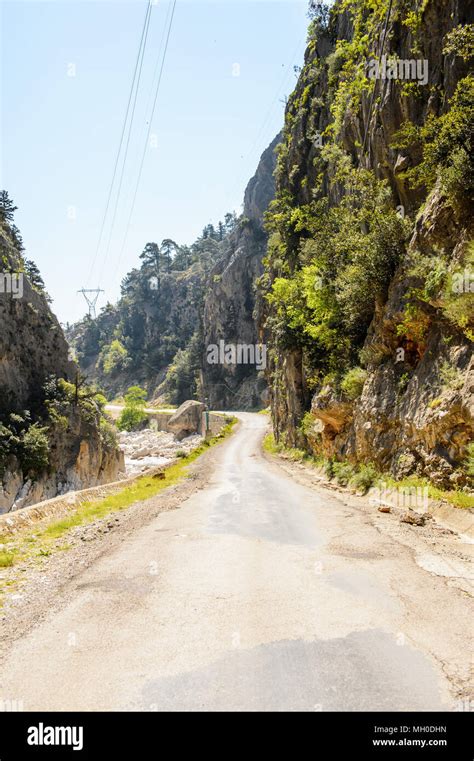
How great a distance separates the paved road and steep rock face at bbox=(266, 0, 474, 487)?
4.53 m

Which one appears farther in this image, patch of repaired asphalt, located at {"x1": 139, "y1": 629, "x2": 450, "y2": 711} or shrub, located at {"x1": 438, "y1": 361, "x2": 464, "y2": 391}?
shrub, located at {"x1": 438, "y1": 361, "x2": 464, "y2": 391}

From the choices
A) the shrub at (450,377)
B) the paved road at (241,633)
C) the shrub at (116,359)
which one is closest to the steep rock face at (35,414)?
the paved road at (241,633)

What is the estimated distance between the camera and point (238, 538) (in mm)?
9398

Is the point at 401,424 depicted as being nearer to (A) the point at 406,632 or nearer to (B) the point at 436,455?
(B) the point at 436,455

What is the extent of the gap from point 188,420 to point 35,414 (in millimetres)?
37915

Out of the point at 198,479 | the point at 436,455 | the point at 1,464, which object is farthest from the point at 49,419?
the point at 436,455

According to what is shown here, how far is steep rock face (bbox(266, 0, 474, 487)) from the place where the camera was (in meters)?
11.4

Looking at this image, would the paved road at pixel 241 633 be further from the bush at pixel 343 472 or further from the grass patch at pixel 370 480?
the bush at pixel 343 472

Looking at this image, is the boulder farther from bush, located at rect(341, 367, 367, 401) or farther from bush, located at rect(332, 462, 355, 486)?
bush, located at rect(341, 367, 367, 401)

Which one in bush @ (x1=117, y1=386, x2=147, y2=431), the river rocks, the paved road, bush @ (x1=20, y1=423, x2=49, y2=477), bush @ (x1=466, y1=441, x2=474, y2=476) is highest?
bush @ (x1=466, y1=441, x2=474, y2=476)

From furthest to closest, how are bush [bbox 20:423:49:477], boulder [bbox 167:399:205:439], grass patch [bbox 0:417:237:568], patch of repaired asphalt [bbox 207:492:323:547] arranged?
boulder [bbox 167:399:205:439], bush [bbox 20:423:49:477], patch of repaired asphalt [bbox 207:492:323:547], grass patch [bbox 0:417:237:568]

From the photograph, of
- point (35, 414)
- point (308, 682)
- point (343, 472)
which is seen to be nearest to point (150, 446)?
point (35, 414)

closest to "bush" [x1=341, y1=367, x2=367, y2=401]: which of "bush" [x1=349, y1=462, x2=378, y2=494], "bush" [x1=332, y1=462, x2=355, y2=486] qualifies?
"bush" [x1=332, y1=462, x2=355, y2=486]
